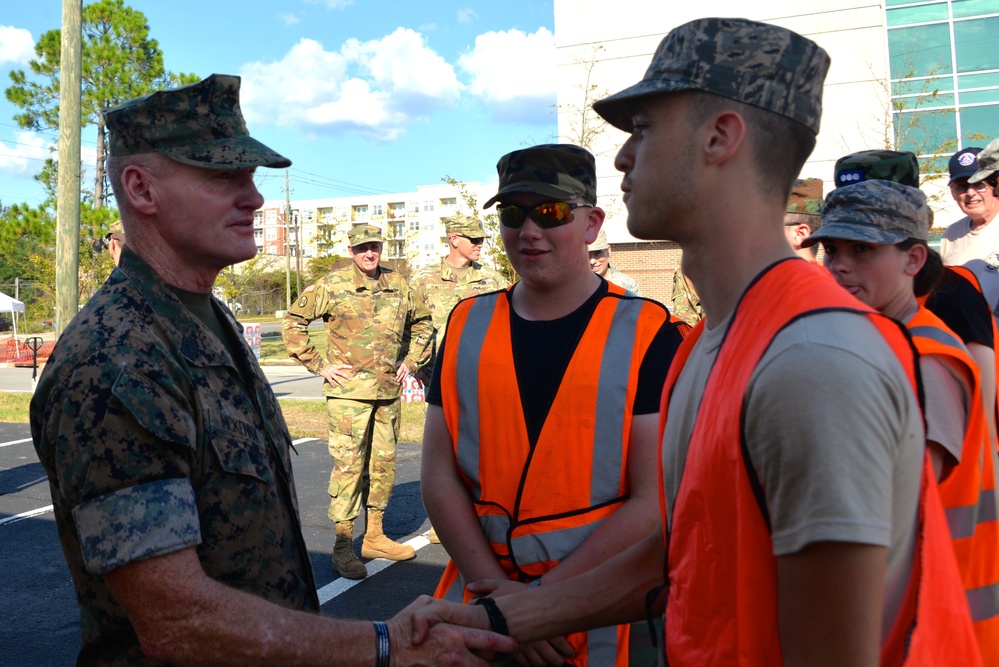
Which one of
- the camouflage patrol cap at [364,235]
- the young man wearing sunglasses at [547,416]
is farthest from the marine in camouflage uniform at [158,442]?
the camouflage patrol cap at [364,235]

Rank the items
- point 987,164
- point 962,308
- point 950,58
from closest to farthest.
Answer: point 962,308, point 987,164, point 950,58

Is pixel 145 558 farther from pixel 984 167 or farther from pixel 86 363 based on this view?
pixel 984 167

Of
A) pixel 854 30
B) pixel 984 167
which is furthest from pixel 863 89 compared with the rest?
pixel 984 167

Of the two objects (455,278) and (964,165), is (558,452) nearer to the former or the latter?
(964,165)

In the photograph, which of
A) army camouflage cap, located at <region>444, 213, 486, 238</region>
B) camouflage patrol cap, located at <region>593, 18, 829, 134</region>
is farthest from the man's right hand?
camouflage patrol cap, located at <region>593, 18, 829, 134</region>

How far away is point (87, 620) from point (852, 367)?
1766 millimetres

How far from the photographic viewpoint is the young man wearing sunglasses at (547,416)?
2.54 meters

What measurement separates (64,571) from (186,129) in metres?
5.32

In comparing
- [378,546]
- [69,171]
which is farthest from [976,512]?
[69,171]

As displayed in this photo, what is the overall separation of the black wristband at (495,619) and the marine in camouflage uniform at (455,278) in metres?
5.90

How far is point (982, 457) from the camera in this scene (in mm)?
2332

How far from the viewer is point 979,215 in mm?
4773

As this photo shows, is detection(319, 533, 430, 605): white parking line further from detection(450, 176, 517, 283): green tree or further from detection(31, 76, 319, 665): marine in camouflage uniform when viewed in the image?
detection(450, 176, 517, 283): green tree

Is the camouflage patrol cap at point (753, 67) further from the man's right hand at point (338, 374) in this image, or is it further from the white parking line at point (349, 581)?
the man's right hand at point (338, 374)
